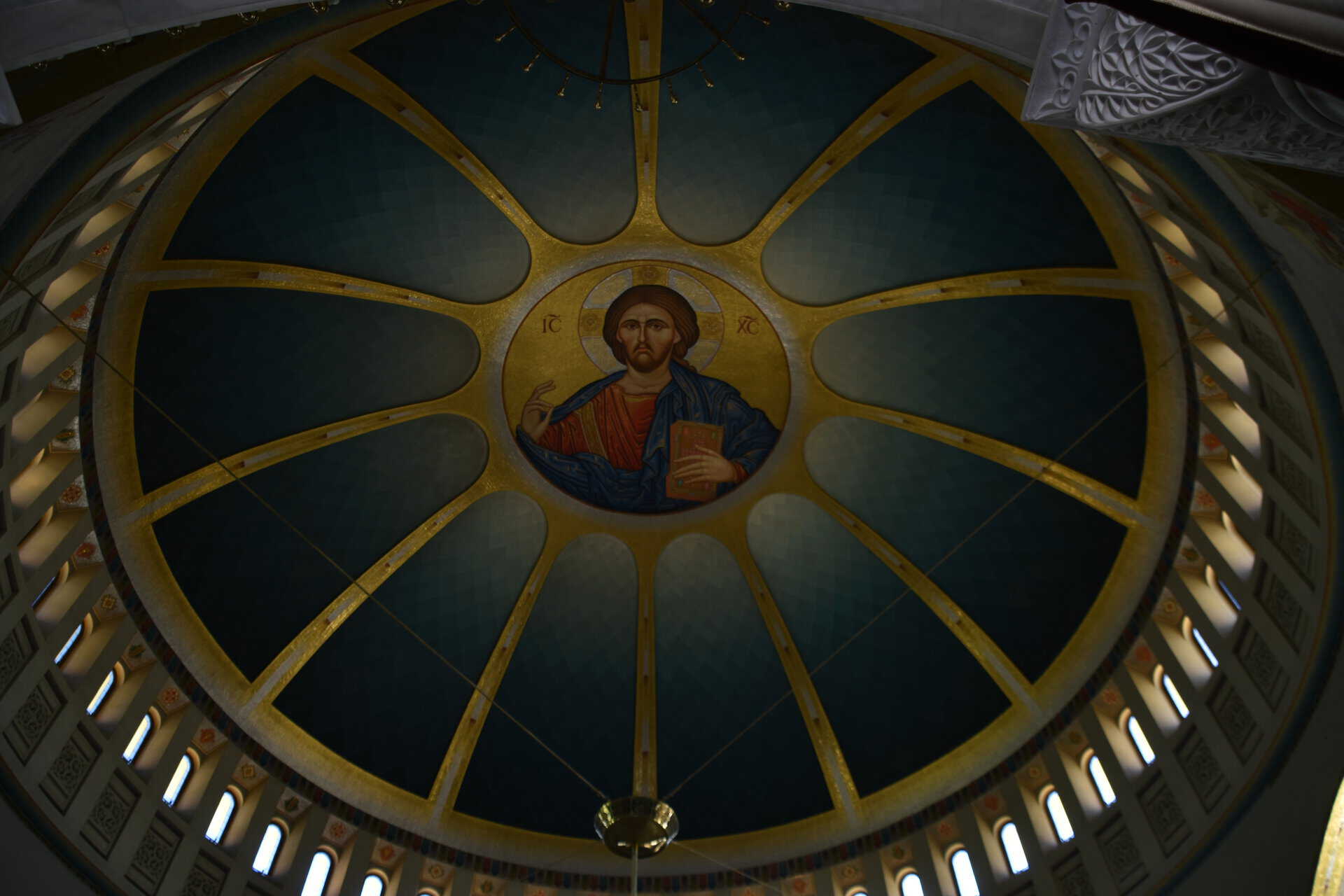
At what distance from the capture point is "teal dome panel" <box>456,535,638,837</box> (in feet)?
56.2

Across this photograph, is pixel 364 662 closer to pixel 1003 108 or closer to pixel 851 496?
pixel 851 496

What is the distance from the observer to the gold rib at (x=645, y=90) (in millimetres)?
12461

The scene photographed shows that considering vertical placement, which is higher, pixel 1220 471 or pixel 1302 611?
pixel 1220 471

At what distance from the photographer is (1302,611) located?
1105 cm

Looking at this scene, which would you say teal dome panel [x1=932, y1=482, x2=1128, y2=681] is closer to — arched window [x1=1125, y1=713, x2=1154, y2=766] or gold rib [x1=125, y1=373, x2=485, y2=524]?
arched window [x1=1125, y1=713, x2=1154, y2=766]

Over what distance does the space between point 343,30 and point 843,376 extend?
27.0 ft

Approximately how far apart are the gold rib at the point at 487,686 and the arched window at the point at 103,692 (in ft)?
16.0

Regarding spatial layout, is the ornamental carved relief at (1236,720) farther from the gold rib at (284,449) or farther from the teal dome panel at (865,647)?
the gold rib at (284,449)

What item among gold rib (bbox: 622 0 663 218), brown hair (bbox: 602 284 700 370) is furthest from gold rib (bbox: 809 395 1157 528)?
gold rib (bbox: 622 0 663 218)

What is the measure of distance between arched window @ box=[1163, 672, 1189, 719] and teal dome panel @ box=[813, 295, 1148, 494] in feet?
7.79

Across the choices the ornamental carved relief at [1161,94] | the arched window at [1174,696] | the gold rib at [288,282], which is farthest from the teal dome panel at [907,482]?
the ornamental carved relief at [1161,94]

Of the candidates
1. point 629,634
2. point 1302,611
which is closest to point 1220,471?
point 1302,611

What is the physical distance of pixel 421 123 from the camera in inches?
523

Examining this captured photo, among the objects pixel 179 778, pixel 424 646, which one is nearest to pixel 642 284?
pixel 424 646
